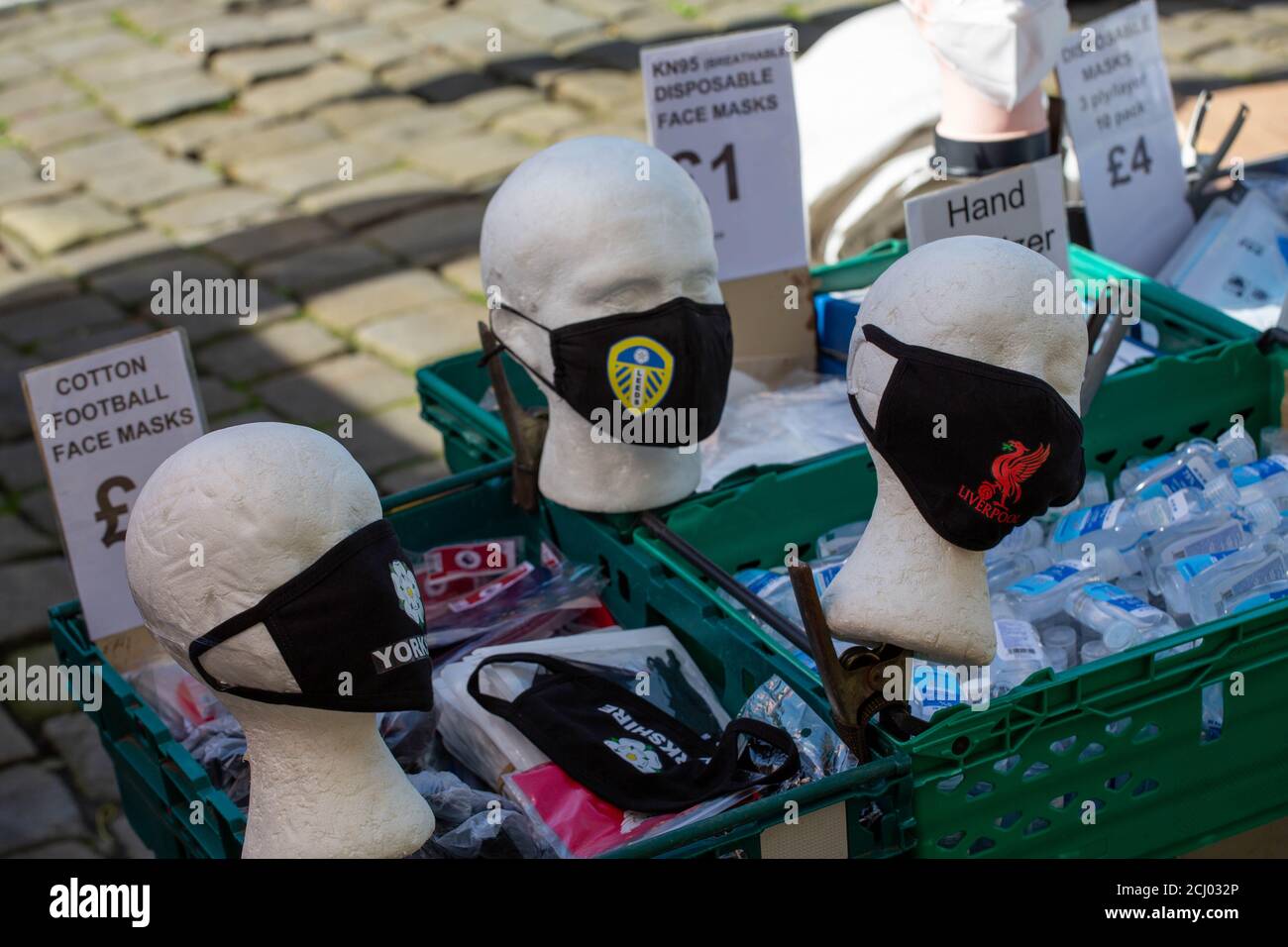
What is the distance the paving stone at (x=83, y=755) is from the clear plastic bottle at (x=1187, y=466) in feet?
7.47

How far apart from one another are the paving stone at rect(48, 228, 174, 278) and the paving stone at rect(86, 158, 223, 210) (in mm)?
295

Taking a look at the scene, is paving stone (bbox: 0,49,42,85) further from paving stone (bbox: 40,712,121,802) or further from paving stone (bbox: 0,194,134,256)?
paving stone (bbox: 40,712,121,802)

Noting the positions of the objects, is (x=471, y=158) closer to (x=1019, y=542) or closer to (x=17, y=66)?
(x=17, y=66)

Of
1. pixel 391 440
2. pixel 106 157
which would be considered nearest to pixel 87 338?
pixel 391 440

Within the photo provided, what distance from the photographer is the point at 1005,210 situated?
2.98 meters

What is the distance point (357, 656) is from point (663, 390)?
33.1 inches

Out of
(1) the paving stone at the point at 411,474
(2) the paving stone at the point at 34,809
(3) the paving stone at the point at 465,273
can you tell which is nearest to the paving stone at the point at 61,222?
(3) the paving stone at the point at 465,273

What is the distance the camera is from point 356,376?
16.6 feet

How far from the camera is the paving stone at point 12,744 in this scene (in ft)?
11.9

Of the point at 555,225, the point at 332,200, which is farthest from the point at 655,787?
the point at 332,200

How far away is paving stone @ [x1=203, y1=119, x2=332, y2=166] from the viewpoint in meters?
6.57

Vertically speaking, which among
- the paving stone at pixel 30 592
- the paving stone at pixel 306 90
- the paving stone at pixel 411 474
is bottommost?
the paving stone at pixel 30 592

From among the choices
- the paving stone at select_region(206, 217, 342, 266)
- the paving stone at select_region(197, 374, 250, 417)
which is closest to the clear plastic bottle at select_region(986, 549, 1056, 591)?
the paving stone at select_region(197, 374, 250, 417)

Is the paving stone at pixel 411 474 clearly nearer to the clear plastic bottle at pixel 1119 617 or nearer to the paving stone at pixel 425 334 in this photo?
the paving stone at pixel 425 334
